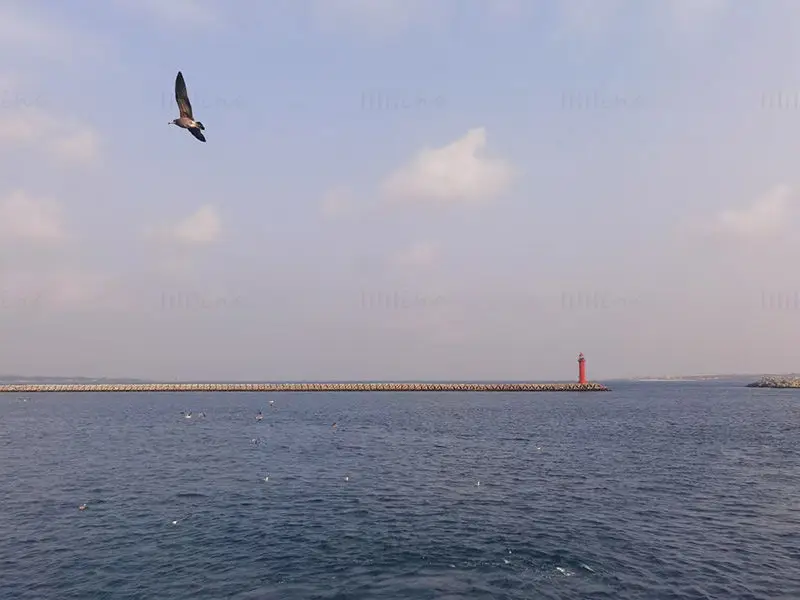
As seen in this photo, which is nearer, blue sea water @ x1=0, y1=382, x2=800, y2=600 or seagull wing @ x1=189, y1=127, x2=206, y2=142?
seagull wing @ x1=189, y1=127, x2=206, y2=142

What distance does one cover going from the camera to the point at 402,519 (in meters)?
33.1

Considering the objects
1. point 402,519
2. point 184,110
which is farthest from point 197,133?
point 402,519

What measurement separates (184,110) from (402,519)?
25345 millimetres

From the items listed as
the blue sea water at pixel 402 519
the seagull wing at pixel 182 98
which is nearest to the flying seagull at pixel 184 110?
the seagull wing at pixel 182 98

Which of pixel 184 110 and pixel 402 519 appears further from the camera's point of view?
pixel 402 519

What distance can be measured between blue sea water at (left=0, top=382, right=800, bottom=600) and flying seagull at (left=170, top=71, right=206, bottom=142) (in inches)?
714

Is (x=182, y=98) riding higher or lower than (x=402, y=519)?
higher

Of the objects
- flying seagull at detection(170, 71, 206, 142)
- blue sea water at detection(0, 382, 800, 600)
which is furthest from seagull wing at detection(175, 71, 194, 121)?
blue sea water at detection(0, 382, 800, 600)

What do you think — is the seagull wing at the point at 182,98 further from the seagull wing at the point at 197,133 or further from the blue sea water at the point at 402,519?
the blue sea water at the point at 402,519

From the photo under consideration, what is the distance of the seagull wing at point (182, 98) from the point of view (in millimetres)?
18609

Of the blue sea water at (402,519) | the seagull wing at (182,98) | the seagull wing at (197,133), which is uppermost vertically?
the seagull wing at (182,98)

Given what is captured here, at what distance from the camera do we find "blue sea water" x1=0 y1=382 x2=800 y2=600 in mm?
24125

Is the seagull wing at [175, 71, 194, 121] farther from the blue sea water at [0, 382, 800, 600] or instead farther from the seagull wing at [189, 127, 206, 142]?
the blue sea water at [0, 382, 800, 600]

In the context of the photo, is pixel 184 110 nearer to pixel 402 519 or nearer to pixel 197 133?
pixel 197 133
